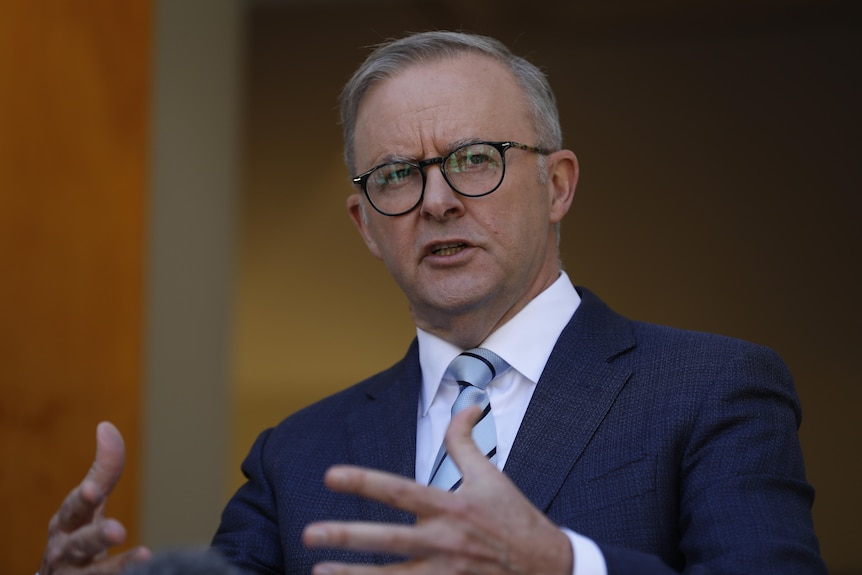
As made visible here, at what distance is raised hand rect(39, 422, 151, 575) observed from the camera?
1.25 metres

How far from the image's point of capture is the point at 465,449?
116 cm

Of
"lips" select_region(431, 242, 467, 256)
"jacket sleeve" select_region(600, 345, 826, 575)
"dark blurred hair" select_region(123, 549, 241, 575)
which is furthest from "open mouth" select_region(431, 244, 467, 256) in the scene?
"dark blurred hair" select_region(123, 549, 241, 575)

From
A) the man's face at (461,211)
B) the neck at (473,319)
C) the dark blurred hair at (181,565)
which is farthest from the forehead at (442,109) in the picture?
the dark blurred hair at (181,565)

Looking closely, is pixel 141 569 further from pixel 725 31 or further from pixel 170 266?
pixel 725 31

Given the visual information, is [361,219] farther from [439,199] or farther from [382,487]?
[382,487]

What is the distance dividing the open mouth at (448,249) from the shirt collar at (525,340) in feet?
0.54

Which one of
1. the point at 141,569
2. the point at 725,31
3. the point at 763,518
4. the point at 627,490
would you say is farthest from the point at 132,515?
the point at 725,31

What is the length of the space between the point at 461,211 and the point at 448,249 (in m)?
0.07

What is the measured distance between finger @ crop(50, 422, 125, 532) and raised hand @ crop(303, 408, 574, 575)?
34 cm

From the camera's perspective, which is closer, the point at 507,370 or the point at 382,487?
the point at 382,487

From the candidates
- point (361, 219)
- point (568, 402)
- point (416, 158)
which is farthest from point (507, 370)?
point (361, 219)

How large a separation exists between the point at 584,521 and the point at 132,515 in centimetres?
184

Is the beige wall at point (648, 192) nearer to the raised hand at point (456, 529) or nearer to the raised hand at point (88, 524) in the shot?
the raised hand at point (88, 524)

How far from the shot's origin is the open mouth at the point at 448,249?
1.83 m
